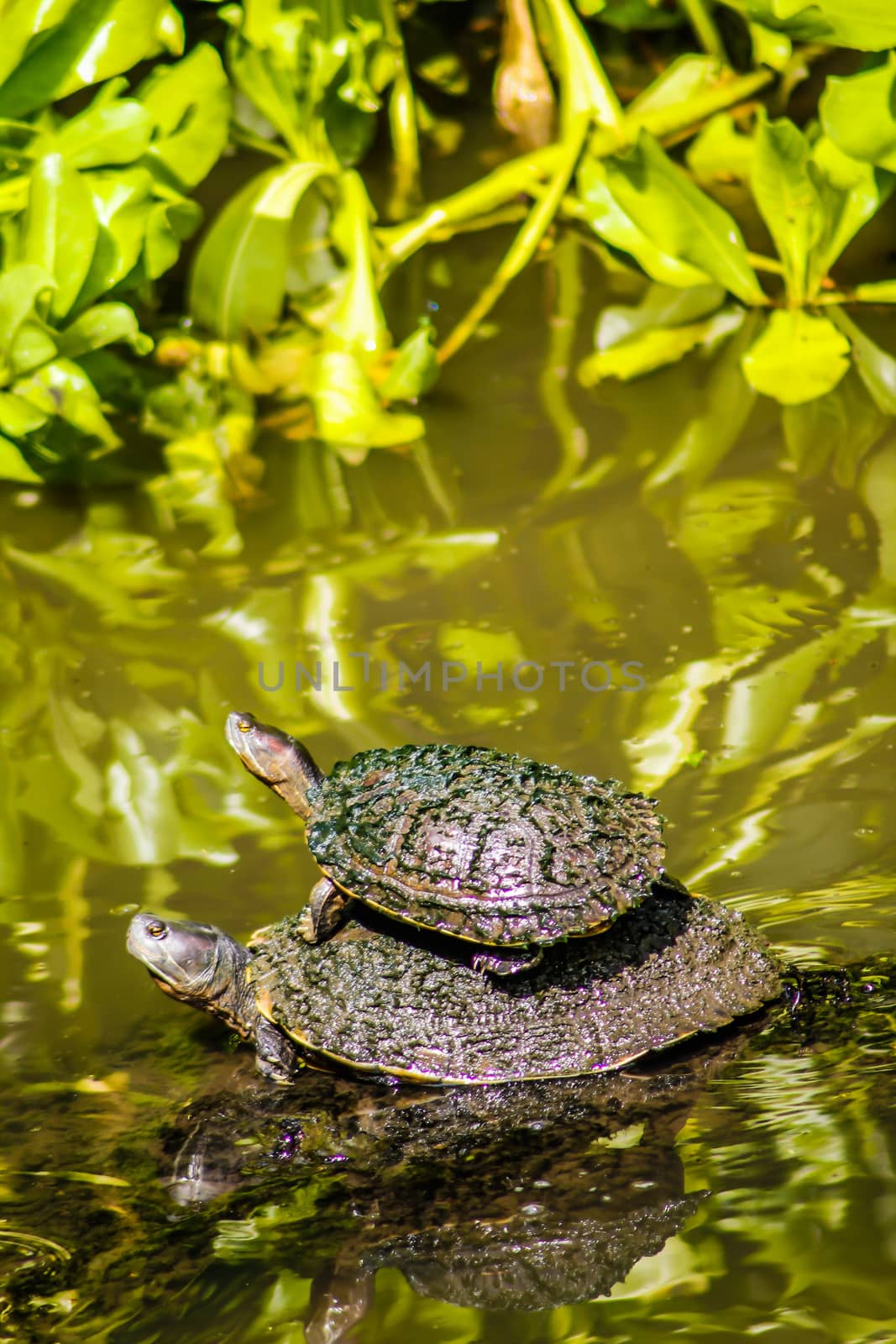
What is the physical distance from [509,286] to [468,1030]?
1.96 meters

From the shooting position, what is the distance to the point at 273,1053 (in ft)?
4.64

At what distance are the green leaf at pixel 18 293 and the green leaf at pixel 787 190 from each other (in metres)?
1.34

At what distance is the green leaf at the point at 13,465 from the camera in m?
2.25

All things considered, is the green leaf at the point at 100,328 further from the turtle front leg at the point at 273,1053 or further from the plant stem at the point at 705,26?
the plant stem at the point at 705,26

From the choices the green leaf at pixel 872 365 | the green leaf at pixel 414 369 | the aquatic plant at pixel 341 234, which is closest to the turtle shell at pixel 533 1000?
the aquatic plant at pixel 341 234

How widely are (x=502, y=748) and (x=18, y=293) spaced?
3.81ft

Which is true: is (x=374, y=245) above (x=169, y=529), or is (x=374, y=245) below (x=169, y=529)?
above

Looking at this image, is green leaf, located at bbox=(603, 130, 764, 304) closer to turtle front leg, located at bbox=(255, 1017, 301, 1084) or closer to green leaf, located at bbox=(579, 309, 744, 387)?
green leaf, located at bbox=(579, 309, 744, 387)

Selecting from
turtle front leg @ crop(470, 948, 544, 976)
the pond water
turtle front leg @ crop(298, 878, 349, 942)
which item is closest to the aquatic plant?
the pond water

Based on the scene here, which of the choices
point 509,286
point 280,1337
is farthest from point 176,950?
point 509,286

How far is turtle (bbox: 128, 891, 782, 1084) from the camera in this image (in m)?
1.34

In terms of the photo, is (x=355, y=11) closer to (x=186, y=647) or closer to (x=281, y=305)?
(x=281, y=305)

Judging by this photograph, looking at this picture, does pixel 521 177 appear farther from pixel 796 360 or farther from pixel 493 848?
pixel 493 848

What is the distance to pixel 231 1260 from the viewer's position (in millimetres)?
1117
